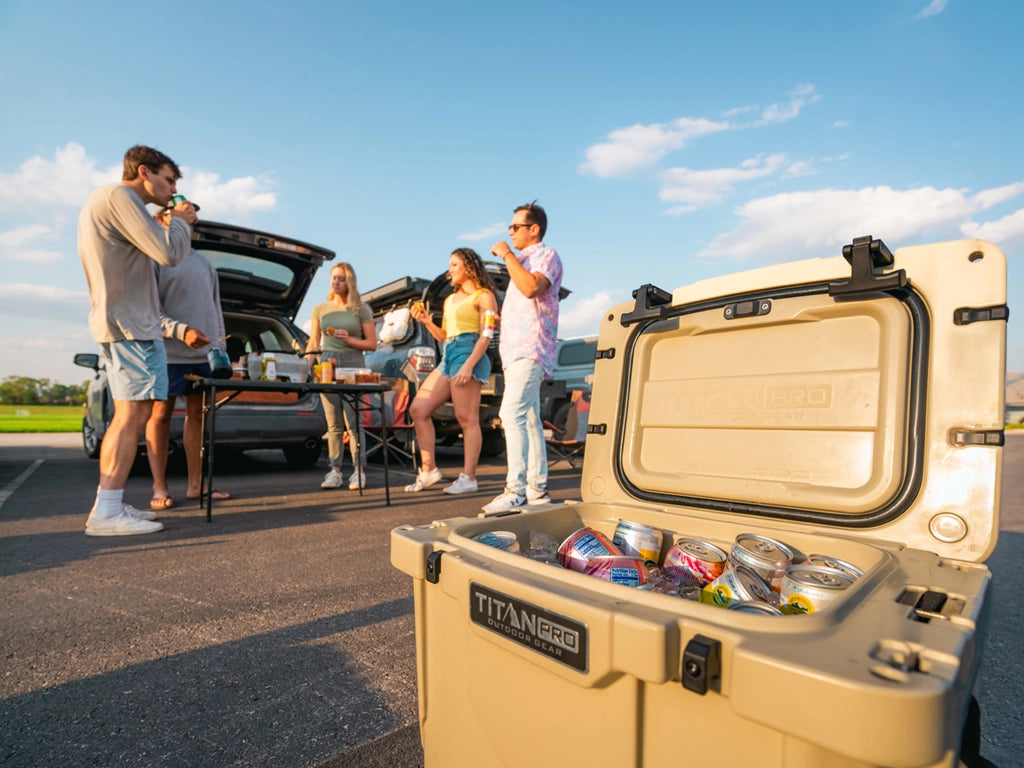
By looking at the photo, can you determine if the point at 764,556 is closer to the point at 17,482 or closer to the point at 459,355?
the point at 459,355

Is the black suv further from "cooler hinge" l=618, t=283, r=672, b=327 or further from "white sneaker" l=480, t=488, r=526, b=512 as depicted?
"cooler hinge" l=618, t=283, r=672, b=327

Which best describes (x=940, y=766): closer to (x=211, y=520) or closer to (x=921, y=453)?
(x=921, y=453)

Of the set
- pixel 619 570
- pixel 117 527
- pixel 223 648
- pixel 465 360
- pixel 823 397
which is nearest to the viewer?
pixel 619 570

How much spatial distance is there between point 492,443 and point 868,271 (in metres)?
5.82

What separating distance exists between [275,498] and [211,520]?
2.56ft

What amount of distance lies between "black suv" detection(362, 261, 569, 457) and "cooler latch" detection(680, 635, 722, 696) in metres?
4.62

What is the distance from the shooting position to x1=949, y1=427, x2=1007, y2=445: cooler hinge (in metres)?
1.07

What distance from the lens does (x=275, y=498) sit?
4.00 m

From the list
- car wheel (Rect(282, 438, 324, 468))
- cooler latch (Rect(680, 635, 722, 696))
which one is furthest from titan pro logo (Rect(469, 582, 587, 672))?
car wheel (Rect(282, 438, 324, 468))

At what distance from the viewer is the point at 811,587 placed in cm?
94

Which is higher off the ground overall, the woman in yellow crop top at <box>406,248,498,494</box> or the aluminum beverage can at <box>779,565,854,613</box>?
the woman in yellow crop top at <box>406,248,498,494</box>

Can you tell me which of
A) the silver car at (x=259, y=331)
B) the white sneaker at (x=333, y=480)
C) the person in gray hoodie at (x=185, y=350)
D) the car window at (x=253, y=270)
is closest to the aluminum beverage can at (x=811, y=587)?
the person in gray hoodie at (x=185, y=350)

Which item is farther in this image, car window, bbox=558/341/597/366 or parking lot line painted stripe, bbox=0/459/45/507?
car window, bbox=558/341/597/366

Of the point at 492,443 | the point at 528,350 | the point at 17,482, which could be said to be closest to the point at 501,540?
the point at 528,350
